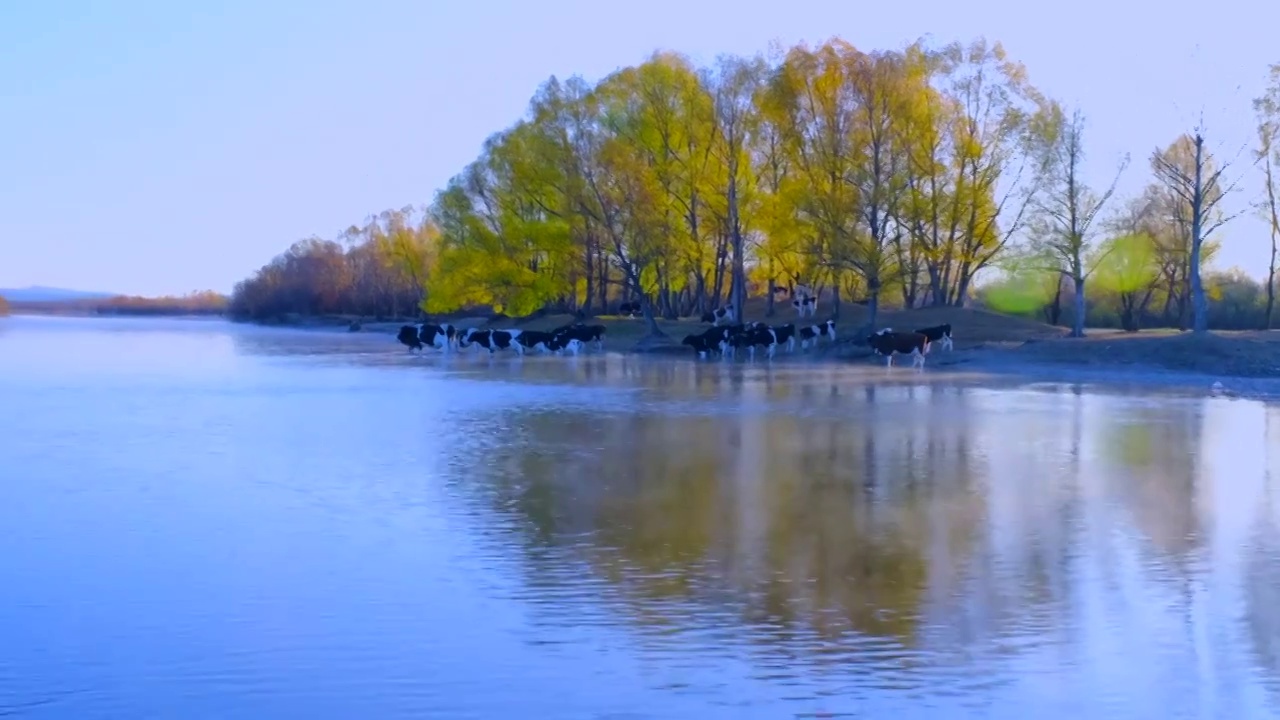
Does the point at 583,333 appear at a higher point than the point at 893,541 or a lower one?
higher

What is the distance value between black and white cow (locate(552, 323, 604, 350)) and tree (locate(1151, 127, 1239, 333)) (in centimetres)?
2022

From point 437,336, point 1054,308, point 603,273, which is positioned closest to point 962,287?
point 1054,308

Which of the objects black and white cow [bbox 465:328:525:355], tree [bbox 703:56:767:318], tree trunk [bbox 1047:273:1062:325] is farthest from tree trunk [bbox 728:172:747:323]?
tree trunk [bbox 1047:273:1062:325]

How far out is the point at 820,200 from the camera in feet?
143

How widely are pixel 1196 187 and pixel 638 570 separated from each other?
32.6m

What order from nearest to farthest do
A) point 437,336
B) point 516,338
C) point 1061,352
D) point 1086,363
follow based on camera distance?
1. point 1086,363
2. point 1061,352
3. point 516,338
4. point 437,336

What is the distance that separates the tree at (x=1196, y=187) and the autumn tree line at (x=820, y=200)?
5.5 inches

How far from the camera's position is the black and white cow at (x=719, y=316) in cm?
5431

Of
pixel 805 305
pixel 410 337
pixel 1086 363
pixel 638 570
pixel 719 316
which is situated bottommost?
pixel 638 570

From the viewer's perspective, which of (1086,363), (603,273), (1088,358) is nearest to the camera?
(1086,363)

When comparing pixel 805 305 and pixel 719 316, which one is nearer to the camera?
pixel 805 305

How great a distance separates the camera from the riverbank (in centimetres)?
3017

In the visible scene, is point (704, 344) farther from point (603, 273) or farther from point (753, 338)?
point (603, 273)

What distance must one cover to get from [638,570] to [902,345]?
98.5 feet
